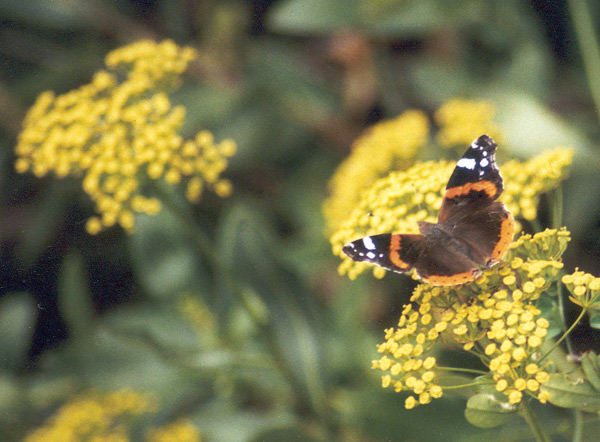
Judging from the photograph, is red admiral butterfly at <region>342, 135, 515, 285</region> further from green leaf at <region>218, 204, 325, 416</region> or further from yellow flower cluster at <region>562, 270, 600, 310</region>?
green leaf at <region>218, 204, 325, 416</region>

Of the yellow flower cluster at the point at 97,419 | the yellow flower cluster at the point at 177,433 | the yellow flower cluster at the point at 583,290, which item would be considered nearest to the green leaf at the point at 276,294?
the yellow flower cluster at the point at 177,433

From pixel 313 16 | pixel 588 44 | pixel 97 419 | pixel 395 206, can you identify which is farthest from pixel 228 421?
pixel 588 44

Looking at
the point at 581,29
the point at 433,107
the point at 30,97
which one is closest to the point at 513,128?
the point at 581,29

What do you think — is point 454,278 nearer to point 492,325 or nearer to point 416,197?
point 492,325

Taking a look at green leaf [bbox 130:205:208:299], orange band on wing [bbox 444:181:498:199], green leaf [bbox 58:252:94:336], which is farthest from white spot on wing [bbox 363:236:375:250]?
green leaf [bbox 58:252:94:336]

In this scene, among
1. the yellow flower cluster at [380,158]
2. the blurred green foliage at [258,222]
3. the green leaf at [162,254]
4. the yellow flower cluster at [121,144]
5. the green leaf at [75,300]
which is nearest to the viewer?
the yellow flower cluster at [121,144]

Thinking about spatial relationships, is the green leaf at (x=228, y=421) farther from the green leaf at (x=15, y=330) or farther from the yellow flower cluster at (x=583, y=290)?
the yellow flower cluster at (x=583, y=290)
